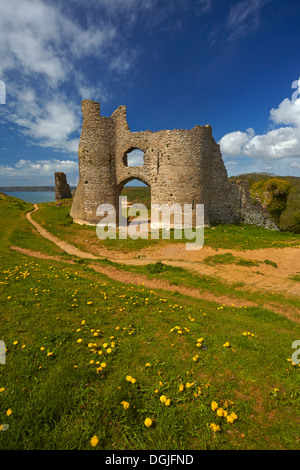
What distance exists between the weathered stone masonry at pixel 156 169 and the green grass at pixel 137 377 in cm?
1921

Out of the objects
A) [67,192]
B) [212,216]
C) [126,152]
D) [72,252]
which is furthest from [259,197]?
[67,192]

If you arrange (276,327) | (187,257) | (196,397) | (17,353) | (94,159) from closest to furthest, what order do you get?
(196,397) → (17,353) → (276,327) → (187,257) → (94,159)

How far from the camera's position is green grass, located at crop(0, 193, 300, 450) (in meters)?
2.52

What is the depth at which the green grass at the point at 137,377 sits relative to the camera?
2.52 meters

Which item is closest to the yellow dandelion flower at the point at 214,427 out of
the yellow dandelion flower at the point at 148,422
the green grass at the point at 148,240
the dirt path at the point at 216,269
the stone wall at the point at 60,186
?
the yellow dandelion flower at the point at 148,422

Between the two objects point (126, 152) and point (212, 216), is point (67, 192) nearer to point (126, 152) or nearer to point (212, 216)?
point (126, 152)

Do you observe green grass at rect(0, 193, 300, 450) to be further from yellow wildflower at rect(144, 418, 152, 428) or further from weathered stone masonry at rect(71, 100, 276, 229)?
weathered stone masonry at rect(71, 100, 276, 229)

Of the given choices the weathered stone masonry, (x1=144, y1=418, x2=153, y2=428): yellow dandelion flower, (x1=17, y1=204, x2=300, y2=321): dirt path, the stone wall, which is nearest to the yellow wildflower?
(x1=144, y1=418, x2=153, y2=428): yellow dandelion flower

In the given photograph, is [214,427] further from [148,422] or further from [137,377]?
[137,377]

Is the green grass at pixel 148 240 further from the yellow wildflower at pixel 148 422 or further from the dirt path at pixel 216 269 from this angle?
the yellow wildflower at pixel 148 422

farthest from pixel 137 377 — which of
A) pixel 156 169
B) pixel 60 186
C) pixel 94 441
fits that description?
pixel 60 186

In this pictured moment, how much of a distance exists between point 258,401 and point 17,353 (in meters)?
4.13
